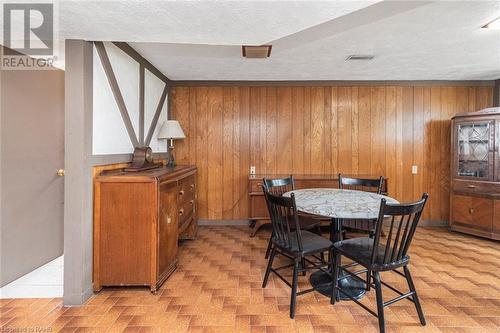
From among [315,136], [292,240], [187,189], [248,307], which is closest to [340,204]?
[292,240]

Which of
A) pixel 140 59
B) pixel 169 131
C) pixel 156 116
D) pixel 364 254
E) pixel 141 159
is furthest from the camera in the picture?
pixel 156 116

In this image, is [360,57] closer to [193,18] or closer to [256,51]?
[256,51]

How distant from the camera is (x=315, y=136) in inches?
163

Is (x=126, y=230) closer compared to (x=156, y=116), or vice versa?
(x=126, y=230)

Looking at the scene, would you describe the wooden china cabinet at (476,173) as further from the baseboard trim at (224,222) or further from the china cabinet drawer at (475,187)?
the baseboard trim at (224,222)

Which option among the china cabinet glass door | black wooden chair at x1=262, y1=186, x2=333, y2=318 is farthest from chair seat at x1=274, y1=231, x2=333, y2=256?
the china cabinet glass door

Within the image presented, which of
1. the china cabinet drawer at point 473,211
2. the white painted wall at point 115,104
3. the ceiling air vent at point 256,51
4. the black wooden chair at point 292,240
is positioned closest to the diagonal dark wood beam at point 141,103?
the white painted wall at point 115,104

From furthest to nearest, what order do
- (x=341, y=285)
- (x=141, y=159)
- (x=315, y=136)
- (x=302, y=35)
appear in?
(x=315, y=136) → (x=141, y=159) → (x=302, y=35) → (x=341, y=285)

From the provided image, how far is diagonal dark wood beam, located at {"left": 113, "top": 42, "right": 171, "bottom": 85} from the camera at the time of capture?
2.54 meters

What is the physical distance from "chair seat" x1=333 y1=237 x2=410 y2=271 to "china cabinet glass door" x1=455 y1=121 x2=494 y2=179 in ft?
8.59

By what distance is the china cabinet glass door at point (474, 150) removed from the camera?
3.46 meters

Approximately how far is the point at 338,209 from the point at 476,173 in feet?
9.77

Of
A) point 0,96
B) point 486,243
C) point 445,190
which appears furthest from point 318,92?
point 0,96

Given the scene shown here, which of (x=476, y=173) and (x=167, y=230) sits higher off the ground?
(x=476, y=173)
